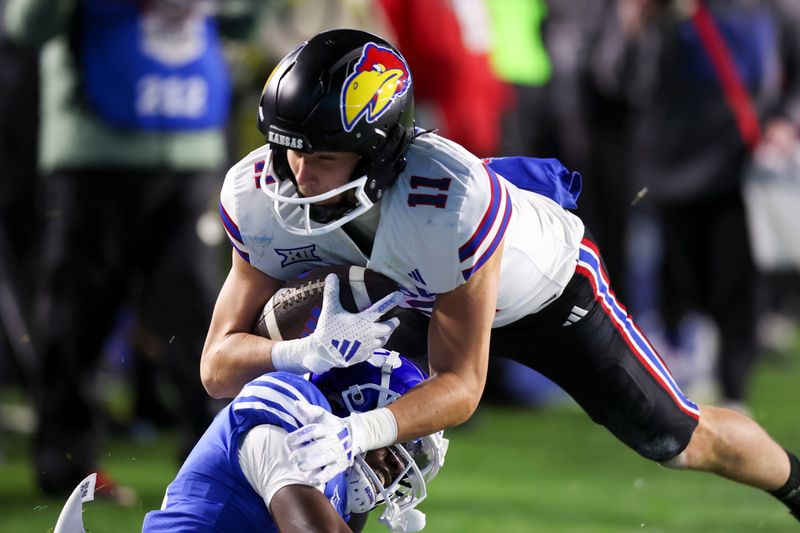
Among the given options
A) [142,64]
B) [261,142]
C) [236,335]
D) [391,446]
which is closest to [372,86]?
[236,335]

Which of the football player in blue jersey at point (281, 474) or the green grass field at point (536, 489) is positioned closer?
the football player in blue jersey at point (281, 474)

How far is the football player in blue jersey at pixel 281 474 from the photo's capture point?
10.4ft

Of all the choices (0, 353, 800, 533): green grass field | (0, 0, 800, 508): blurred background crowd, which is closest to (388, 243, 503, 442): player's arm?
(0, 353, 800, 533): green grass field

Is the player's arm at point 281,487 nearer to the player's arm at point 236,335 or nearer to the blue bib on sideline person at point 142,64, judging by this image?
the player's arm at point 236,335

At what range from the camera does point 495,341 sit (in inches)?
158

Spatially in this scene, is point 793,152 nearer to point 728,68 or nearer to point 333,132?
point 728,68

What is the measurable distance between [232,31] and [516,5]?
249cm

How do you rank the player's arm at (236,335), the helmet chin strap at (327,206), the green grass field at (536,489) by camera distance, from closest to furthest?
the helmet chin strap at (327,206)
the player's arm at (236,335)
the green grass field at (536,489)

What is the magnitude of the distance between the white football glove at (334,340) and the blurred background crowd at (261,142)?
2.00 m

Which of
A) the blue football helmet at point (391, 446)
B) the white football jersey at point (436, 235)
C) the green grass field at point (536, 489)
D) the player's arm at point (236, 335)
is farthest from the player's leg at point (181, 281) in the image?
the blue football helmet at point (391, 446)

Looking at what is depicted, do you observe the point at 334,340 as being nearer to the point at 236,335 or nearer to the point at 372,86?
the point at 236,335

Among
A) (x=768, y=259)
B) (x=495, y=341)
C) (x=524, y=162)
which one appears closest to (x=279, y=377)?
(x=495, y=341)

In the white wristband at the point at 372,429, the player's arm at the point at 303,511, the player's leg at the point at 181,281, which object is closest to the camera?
the player's arm at the point at 303,511

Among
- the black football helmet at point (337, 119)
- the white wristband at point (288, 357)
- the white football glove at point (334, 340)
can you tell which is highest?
the black football helmet at point (337, 119)
